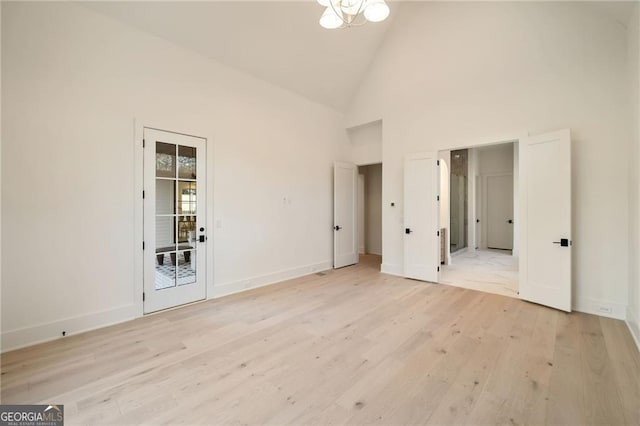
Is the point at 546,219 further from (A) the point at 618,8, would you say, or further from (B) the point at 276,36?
(B) the point at 276,36

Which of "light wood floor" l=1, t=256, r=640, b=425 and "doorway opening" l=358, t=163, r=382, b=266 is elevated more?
"doorway opening" l=358, t=163, r=382, b=266

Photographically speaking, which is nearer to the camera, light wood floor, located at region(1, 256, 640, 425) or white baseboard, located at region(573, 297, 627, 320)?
light wood floor, located at region(1, 256, 640, 425)

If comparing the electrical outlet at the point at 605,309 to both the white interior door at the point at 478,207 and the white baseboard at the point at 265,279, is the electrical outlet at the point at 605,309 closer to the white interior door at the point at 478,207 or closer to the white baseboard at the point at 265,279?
the white baseboard at the point at 265,279

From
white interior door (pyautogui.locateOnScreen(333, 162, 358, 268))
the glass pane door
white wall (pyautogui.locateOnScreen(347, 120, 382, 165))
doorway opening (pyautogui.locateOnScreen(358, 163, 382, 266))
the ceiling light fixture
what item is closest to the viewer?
the ceiling light fixture

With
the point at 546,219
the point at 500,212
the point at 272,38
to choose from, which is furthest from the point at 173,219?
the point at 500,212

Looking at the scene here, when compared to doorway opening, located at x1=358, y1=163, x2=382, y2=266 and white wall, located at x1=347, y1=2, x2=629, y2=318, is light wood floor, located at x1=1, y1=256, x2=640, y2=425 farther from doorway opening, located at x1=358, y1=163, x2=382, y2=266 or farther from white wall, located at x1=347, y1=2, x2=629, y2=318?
doorway opening, located at x1=358, y1=163, x2=382, y2=266

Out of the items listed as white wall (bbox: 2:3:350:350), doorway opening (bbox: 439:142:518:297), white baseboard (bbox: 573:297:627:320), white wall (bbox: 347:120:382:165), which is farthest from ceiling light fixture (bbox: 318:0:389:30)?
doorway opening (bbox: 439:142:518:297)

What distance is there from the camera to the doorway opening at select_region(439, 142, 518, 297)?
6730 mm

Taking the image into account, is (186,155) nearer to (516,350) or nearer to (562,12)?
(516,350)

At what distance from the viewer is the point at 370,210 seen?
830 cm

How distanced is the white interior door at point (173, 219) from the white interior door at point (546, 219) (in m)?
4.75

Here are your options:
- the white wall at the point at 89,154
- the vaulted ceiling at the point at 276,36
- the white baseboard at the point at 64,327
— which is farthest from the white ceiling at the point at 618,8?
the white baseboard at the point at 64,327

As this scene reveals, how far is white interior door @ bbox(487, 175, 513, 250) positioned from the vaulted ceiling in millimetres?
6017

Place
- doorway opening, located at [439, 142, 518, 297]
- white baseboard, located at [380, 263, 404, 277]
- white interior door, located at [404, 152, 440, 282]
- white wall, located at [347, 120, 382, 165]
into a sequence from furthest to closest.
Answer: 1. doorway opening, located at [439, 142, 518, 297]
2. white wall, located at [347, 120, 382, 165]
3. white baseboard, located at [380, 263, 404, 277]
4. white interior door, located at [404, 152, 440, 282]
